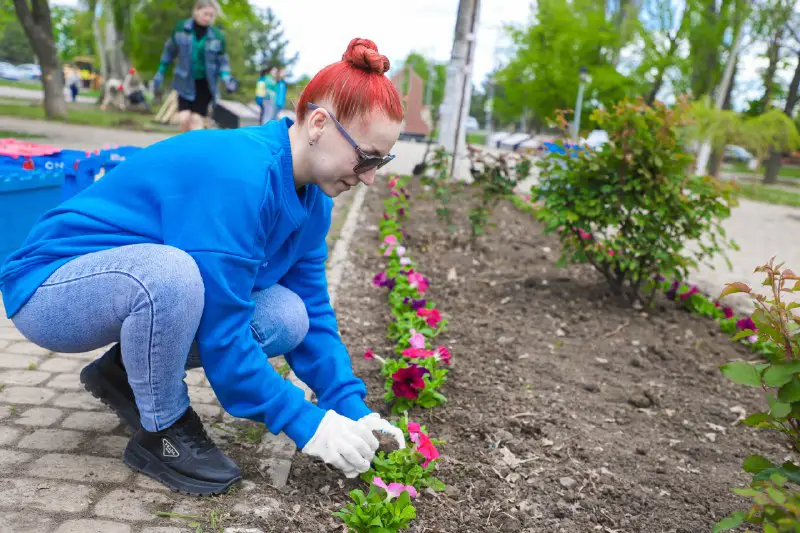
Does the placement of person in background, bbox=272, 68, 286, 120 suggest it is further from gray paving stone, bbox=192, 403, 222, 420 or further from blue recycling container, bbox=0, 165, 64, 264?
gray paving stone, bbox=192, 403, 222, 420

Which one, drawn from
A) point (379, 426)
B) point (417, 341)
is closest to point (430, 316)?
point (417, 341)

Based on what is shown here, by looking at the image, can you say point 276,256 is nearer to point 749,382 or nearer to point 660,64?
point 749,382

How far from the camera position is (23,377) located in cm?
282

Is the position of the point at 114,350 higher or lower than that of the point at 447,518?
higher

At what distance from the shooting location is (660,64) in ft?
85.7

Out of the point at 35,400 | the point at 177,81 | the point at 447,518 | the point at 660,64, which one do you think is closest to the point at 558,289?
the point at 447,518

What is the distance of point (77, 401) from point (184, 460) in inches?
31.5

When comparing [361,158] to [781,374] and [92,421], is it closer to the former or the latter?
[781,374]

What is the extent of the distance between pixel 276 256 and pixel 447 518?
939mm

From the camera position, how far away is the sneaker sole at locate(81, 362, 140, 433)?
234cm

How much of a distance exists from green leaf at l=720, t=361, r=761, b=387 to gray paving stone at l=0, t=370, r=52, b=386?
241 cm

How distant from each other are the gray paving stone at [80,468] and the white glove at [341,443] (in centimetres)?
63

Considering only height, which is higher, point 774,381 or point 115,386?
point 774,381

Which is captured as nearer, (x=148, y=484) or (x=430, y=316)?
(x=148, y=484)
